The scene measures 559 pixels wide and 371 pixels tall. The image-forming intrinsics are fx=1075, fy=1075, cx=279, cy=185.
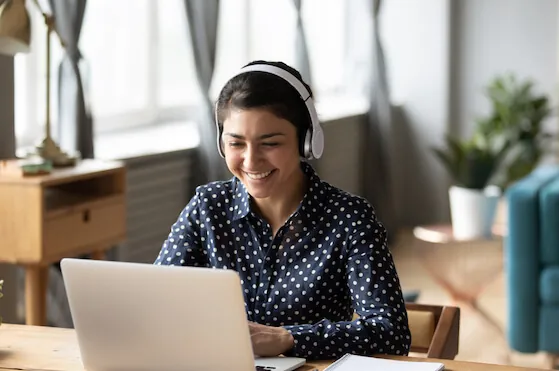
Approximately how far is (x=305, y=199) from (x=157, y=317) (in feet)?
1.93

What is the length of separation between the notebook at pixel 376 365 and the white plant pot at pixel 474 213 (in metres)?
3.71

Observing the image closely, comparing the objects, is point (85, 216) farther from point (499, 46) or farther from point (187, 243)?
point (499, 46)

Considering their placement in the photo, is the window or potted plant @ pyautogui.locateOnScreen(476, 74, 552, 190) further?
potted plant @ pyautogui.locateOnScreen(476, 74, 552, 190)

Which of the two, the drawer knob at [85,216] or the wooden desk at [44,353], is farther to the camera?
the drawer knob at [85,216]

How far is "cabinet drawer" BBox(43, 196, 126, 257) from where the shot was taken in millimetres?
3353

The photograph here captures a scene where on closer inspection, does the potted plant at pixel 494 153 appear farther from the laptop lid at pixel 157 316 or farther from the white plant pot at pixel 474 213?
the laptop lid at pixel 157 316

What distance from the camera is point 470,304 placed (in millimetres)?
5109

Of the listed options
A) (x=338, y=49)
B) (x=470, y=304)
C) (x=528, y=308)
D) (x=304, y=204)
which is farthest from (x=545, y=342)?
(x=338, y=49)

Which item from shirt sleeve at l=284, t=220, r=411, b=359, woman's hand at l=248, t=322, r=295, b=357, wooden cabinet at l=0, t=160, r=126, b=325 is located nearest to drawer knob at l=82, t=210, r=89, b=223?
wooden cabinet at l=0, t=160, r=126, b=325

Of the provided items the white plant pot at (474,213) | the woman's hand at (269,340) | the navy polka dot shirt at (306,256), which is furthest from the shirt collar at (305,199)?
the white plant pot at (474,213)

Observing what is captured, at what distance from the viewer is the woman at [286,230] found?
2092 millimetres

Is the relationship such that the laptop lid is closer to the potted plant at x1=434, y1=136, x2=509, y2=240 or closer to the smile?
the smile

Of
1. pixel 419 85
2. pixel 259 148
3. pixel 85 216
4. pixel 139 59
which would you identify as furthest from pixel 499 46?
pixel 259 148

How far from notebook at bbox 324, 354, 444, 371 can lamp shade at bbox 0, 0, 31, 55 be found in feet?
5.60
